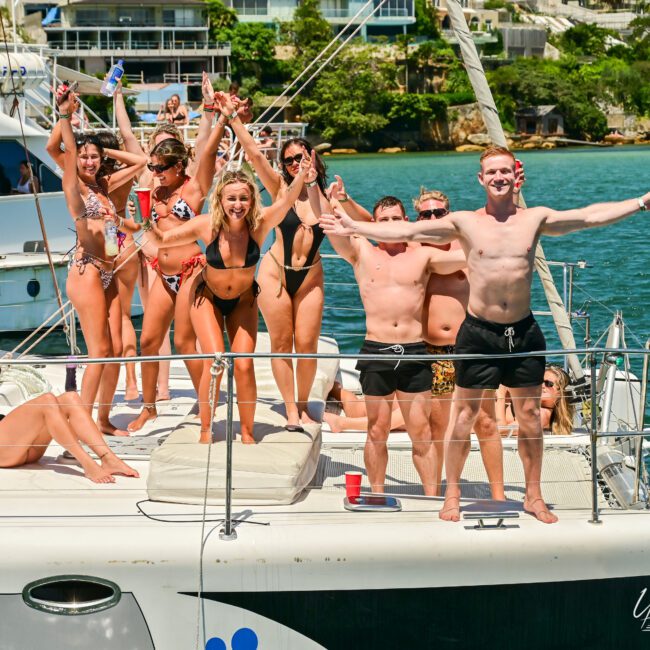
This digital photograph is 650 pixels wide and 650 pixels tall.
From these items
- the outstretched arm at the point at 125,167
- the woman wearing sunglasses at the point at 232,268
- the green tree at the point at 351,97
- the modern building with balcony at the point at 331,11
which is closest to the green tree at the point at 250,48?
the green tree at the point at 351,97

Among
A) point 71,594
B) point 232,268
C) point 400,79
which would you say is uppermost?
point 232,268

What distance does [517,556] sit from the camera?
527 centimetres

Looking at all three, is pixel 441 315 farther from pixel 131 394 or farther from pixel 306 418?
pixel 131 394

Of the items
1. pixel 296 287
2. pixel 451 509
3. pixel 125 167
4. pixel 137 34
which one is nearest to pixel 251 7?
pixel 137 34

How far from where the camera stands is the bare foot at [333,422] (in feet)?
23.3

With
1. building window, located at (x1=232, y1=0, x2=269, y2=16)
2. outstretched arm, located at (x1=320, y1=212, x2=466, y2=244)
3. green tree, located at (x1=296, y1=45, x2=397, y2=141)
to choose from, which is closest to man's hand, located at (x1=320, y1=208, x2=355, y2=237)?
outstretched arm, located at (x1=320, y1=212, x2=466, y2=244)

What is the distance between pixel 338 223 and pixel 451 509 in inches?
56.7

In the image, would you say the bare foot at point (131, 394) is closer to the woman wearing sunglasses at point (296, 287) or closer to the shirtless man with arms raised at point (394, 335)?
the woman wearing sunglasses at point (296, 287)

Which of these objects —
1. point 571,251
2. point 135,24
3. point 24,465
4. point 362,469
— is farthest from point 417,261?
point 135,24

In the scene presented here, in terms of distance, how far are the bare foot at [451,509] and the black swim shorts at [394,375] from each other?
1.94 ft

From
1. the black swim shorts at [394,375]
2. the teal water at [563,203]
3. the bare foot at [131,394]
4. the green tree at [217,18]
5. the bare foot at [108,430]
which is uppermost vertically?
the green tree at [217,18]

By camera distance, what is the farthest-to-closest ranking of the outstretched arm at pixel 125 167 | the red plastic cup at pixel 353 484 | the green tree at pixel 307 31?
1. the green tree at pixel 307 31
2. the outstretched arm at pixel 125 167
3. the red plastic cup at pixel 353 484

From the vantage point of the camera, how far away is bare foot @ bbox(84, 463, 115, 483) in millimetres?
6008

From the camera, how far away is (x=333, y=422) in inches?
283
